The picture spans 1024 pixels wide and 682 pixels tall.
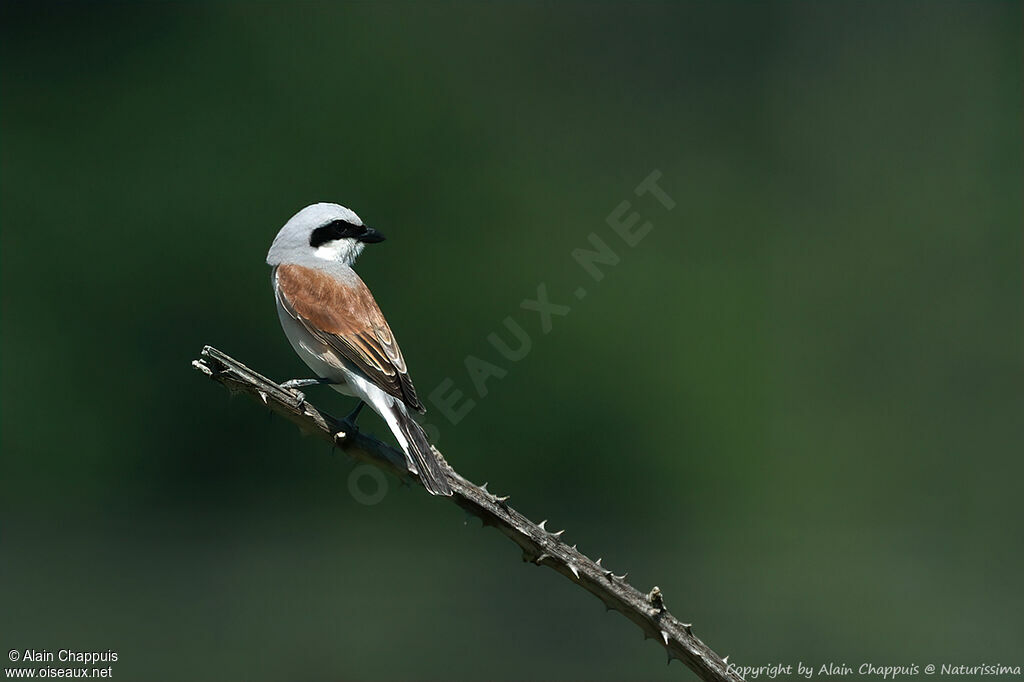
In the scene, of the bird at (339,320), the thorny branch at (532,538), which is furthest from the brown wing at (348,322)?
the thorny branch at (532,538)

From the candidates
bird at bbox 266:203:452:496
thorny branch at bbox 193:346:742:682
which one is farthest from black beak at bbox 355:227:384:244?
thorny branch at bbox 193:346:742:682

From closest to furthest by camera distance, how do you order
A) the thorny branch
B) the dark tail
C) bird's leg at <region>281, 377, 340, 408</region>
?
the thorny branch, the dark tail, bird's leg at <region>281, 377, 340, 408</region>

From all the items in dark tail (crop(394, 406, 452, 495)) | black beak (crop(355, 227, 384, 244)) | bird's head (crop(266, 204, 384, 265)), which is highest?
bird's head (crop(266, 204, 384, 265))

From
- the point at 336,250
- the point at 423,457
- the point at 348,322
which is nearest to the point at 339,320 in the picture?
the point at 348,322

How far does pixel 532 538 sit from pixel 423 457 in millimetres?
794

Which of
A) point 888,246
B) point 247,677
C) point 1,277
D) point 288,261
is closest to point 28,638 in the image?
point 247,677

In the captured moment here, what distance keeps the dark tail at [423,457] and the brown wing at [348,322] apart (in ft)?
0.37

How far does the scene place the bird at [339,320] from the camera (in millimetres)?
4262

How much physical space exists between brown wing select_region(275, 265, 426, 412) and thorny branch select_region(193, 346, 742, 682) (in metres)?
0.85

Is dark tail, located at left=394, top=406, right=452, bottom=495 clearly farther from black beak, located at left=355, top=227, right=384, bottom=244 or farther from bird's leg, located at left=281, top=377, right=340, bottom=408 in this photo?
black beak, located at left=355, top=227, right=384, bottom=244

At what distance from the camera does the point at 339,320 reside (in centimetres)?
452

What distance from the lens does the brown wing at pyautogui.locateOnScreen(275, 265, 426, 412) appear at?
4305 mm

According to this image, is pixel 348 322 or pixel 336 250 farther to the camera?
pixel 336 250

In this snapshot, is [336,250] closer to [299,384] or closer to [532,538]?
[299,384]
